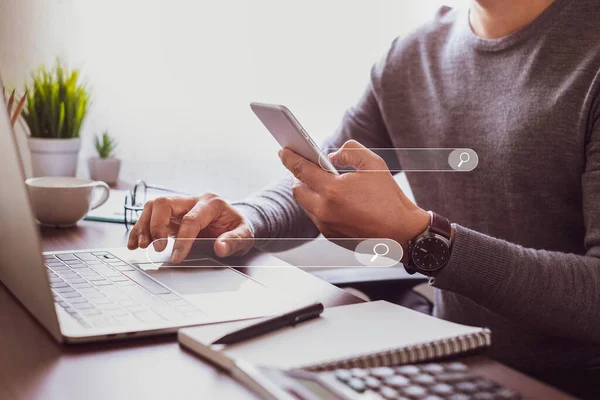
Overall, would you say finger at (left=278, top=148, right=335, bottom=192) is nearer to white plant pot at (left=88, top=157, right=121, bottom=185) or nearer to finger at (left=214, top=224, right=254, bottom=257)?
finger at (left=214, top=224, right=254, bottom=257)

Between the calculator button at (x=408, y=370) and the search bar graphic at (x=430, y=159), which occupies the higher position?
the search bar graphic at (x=430, y=159)

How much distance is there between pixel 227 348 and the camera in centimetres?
53

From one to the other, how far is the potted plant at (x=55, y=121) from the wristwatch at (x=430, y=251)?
0.95 meters

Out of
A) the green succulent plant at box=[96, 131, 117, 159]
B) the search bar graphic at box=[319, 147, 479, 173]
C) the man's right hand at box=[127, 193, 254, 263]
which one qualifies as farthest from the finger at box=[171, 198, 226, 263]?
the green succulent plant at box=[96, 131, 117, 159]

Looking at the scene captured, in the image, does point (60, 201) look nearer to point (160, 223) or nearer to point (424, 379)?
point (160, 223)

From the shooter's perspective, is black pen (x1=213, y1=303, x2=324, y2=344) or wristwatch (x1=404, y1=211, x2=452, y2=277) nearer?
black pen (x1=213, y1=303, x2=324, y2=344)

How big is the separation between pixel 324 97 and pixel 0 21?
0.84 meters

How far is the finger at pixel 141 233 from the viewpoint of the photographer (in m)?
0.87

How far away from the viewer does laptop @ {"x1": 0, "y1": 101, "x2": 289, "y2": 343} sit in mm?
557

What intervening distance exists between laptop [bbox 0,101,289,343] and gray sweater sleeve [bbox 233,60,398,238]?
19 centimetres

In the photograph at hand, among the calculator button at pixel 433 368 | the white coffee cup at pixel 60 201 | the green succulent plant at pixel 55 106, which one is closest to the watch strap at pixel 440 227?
the calculator button at pixel 433 368

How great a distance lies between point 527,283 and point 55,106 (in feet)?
3.69

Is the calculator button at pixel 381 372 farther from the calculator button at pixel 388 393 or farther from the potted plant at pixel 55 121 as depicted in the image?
the potted plant at pixel 55 121

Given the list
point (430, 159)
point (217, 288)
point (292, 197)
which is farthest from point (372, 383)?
point (430, 159)
